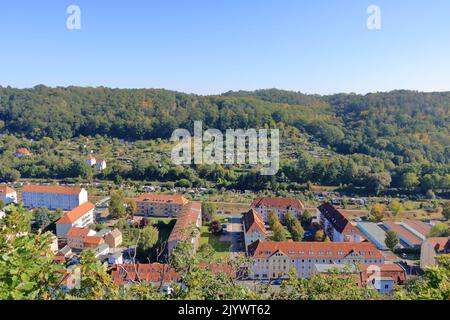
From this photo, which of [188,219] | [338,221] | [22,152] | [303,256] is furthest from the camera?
[22,152]

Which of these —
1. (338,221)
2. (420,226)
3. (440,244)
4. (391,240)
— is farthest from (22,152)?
(440,244)

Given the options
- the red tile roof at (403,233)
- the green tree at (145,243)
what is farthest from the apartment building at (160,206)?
the red tile roof at (403,233)

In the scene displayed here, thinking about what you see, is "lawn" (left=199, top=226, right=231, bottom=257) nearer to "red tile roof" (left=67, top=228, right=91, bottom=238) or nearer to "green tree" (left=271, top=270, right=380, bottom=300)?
"red tile roof" (left=67, top=228, right=91, bottom=238)

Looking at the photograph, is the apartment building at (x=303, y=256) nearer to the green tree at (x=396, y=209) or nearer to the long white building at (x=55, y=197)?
the green tree at (x=396, y=209)

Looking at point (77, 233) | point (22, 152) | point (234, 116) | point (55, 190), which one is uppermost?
point (234, 116)

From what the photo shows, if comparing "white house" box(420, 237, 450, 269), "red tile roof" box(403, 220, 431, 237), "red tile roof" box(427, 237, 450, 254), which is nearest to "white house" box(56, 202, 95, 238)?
"white house" box(420, 237, 450, 269)

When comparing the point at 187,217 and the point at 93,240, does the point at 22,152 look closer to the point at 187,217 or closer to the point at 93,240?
the point at 93,240

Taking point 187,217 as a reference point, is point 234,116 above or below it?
above
